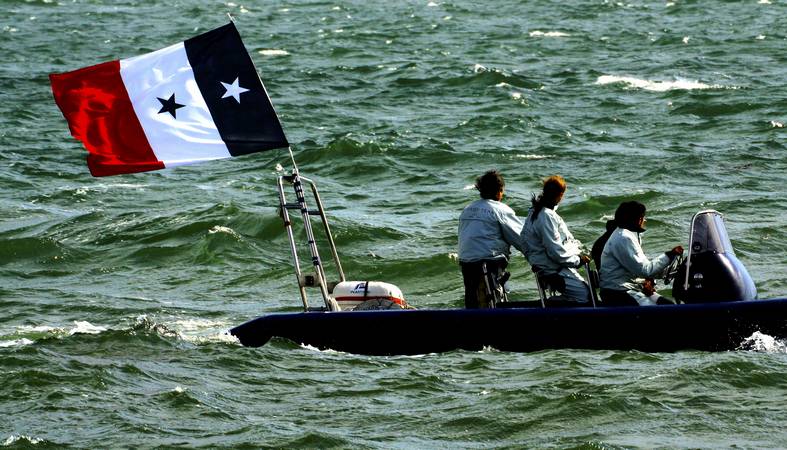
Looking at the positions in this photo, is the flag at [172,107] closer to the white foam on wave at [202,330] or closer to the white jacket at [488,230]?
the white jacket at [488,230]

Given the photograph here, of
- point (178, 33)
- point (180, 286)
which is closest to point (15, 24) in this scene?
point (178, 33)

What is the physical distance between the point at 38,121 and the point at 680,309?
1835 cm

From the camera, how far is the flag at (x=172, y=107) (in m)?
11.5

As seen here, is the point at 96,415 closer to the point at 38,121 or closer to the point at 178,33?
the point at 38,121

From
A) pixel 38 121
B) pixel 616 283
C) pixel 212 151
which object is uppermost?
pixel 212 151

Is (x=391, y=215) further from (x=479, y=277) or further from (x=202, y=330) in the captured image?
(x=479, y=277)

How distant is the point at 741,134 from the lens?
23.2 m

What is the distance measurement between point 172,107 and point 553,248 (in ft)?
10.5

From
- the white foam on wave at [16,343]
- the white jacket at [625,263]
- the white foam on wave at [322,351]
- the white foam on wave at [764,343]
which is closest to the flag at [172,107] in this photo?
the white foam on wave at [322,351]

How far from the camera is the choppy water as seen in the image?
33.2ft

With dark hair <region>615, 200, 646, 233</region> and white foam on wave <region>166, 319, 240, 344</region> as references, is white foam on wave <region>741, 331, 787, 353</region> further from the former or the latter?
white foam on wave <region>166, 319, 240, 344</region>

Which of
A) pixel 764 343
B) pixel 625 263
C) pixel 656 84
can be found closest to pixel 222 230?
pixel 625 263

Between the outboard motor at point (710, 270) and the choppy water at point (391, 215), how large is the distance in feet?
1.42

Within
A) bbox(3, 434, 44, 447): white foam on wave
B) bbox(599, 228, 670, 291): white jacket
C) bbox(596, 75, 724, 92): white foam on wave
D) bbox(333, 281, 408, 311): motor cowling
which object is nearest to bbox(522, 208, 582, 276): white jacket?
bbox(599, 228, 670, 291): white jacket
